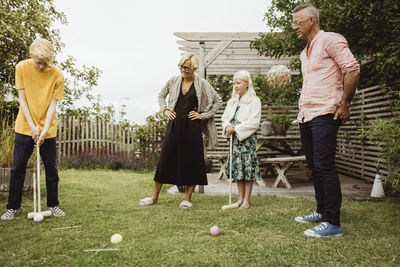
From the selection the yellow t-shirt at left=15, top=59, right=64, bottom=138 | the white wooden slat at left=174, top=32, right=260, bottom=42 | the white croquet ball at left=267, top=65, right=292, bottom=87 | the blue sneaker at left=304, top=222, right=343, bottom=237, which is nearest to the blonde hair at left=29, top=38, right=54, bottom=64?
the yellow t-shirt at left=15, top=59, right=64, bottom=138

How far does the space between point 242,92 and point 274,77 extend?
286 cm

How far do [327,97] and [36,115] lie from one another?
8.32 ft

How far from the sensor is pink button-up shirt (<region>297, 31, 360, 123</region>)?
7.79ft

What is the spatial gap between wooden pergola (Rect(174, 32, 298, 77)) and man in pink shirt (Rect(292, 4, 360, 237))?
3.14 meters

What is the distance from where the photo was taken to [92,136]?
8.61 meters

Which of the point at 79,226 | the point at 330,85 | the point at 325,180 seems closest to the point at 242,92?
the point at 330,85

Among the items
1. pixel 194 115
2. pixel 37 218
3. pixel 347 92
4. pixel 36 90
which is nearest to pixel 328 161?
pixel 347 92

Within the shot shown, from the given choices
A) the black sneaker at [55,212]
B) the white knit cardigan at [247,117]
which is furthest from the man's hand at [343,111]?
the black sneaker at [55,212]

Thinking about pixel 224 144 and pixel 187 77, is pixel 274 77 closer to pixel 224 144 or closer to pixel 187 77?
pixel 224 144

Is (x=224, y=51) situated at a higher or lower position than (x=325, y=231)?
higher

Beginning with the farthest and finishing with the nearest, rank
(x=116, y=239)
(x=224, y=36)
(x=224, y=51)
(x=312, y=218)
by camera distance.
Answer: (x=224, y=51), (x=224, y=36), (x=312, y=218), (x=116, y=239)

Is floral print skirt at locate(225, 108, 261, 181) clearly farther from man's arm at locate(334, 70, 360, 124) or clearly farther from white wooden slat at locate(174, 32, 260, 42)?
white wooden slat at locate(174, 32, 260, 42)

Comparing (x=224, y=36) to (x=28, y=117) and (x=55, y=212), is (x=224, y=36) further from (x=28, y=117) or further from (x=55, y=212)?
(x=55, y=212)

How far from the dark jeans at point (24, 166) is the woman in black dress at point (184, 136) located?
3.28 ft
